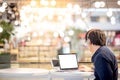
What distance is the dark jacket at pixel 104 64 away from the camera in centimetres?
284

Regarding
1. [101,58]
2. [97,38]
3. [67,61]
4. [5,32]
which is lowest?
[67,61]

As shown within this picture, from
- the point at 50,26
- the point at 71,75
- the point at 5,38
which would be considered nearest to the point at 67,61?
the point at 71,75

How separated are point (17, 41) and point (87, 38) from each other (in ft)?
22.7

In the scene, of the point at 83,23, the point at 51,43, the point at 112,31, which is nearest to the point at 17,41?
the point at 51,43

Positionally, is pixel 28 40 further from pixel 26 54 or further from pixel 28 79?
pixel 28 79

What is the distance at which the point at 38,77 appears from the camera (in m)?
3.77

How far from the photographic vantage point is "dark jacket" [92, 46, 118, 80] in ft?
9.32

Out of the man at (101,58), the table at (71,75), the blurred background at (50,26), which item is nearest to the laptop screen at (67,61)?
the table at (71,75)

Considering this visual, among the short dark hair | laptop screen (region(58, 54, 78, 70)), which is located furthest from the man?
laptop screen (region(58, 54, 78, 70))

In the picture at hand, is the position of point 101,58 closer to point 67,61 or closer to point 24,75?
point 67,61

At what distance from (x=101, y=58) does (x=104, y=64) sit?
2.7 inches

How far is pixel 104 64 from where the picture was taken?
2.84 metres

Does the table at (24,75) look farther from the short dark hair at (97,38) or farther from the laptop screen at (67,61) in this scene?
the short dark hair at (97,38)

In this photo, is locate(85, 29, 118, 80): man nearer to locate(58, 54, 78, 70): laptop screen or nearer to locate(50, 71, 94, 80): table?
locate(50, 71, 94, 80): table
